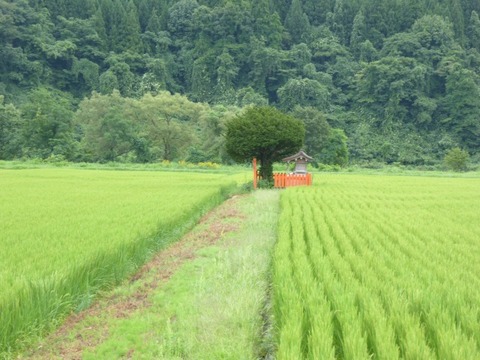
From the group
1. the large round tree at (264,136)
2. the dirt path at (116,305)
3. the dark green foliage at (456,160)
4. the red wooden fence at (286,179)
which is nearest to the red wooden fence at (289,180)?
the red wooden fence at (286,179)

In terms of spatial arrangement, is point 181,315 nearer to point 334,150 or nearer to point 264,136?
point 264,136

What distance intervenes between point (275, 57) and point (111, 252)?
228 ft

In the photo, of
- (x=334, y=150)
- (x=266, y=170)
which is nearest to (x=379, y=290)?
(x=266, y=170)

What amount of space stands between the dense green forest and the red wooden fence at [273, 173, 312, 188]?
20.6 meters

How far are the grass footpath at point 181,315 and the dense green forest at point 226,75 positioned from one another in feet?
118

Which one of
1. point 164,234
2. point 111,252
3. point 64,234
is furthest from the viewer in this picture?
point 164,234

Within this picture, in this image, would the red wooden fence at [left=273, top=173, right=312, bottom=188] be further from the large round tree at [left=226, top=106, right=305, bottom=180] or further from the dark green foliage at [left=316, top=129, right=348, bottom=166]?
the dark green foliage at [left=316, top=129, right=348, bottom=166]

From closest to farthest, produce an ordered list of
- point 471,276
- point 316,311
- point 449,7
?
point 316,311 < point 471,276 < point 449,7

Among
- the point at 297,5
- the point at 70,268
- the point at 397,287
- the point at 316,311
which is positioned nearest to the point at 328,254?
the point at 397,287

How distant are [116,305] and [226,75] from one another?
214ft

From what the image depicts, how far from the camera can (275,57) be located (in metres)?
71.1

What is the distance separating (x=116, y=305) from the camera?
5.32m

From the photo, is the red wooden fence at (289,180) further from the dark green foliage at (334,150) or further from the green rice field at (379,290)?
the dark green foliage at (334,150)

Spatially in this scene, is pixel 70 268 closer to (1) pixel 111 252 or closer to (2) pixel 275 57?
(1) pixel 111 252
